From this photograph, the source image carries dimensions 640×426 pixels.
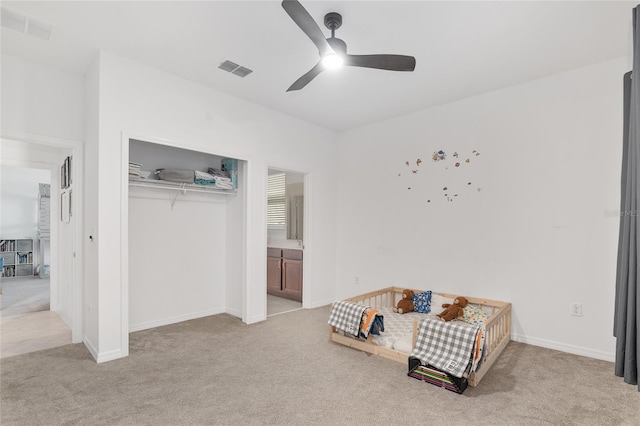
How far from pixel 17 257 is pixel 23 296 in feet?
9.73

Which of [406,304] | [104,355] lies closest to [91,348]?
[104,355]

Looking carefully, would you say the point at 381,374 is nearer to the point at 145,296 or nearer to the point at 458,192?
the point at 458,192

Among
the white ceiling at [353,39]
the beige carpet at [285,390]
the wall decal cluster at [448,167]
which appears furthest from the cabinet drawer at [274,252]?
the white ceiling at [353,39]

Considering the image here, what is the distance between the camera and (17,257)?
7598 millimetres

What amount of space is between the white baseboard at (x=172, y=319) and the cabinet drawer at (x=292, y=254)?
135 centimetres

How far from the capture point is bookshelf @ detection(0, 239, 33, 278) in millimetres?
7516

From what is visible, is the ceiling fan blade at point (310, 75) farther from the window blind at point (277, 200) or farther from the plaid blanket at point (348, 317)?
the window blind at point (277, 200)

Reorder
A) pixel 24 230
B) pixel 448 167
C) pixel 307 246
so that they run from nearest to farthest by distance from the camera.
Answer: pixel 448 167
pixel 307 246
pixel 24 230

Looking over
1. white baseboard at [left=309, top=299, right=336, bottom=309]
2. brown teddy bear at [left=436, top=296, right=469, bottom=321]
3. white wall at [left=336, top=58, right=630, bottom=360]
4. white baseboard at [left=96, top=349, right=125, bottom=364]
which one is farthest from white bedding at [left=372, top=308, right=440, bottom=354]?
white baseboard at [left=96, top=349, right=125, bottom=364]

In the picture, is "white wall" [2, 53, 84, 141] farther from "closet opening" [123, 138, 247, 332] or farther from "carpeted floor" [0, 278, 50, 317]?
"carpeted floor" [0, 278, 50, 317]

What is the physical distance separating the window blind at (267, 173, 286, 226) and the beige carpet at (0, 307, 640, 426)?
2772 millimetres

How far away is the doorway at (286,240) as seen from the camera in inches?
203

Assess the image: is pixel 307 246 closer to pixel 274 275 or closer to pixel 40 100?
pixel 274 275

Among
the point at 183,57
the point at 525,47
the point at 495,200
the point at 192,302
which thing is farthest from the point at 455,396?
the point at 183,57
